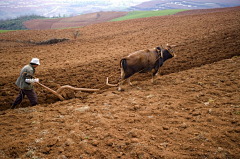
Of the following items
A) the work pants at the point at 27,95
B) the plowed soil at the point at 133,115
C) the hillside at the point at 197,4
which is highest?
the hillside at the point at 197,4

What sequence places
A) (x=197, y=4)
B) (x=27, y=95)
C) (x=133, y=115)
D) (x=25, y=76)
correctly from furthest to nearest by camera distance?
1. (x=197, y=4)
2. (x=27, y=95)
3. (x=25, y=76)
4. (x=133, y=115)

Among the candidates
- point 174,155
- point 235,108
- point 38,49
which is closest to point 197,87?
point 235,108

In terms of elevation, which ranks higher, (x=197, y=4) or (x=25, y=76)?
(x=197, y=4)

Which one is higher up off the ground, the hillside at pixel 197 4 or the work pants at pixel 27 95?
the hillside at pixel 197 4

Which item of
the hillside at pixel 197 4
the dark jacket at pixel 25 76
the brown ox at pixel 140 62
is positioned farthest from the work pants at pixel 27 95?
the hillside at pixel 197 4

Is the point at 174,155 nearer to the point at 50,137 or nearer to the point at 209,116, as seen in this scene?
the point at 209,116

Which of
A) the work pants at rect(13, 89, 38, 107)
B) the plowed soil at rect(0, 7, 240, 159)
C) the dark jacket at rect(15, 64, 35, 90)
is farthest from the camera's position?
the work pants at rect(13, 89, 38, 107)

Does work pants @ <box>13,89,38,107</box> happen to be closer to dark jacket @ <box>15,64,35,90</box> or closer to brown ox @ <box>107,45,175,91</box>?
dark jacket @ <box>15,64,35,90</box>

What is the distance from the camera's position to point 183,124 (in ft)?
14.7

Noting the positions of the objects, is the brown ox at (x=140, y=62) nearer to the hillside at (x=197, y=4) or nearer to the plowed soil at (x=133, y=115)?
the plowed soil at (x=133, y=115)

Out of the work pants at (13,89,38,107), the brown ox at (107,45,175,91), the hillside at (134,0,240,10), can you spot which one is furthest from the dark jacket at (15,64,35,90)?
the hillside at (134,0,240,10)

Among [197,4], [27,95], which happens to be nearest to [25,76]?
[27,95]

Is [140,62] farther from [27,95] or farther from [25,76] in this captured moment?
[27,95]

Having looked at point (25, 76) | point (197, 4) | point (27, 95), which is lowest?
point (27, 95)
